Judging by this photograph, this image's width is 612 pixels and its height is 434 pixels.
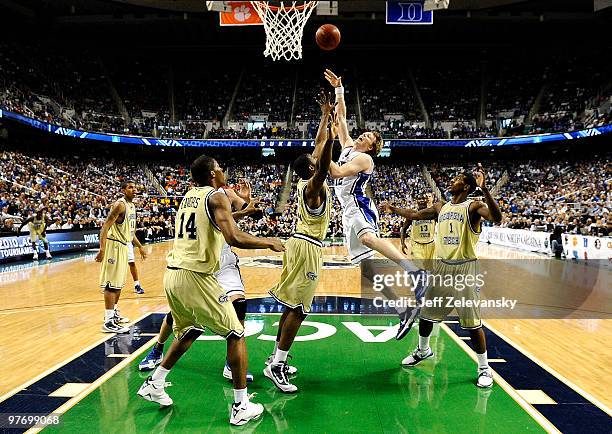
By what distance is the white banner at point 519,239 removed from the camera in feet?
54.7

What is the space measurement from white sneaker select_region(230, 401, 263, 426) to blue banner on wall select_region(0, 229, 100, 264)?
13007mm

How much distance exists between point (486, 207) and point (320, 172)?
1606mm

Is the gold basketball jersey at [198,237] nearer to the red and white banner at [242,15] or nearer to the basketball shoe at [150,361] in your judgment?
the basketball shoe at [150,361]

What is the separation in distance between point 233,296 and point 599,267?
1222 centimetres

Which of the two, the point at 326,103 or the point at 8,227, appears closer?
the point at 326,103

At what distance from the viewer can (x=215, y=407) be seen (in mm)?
3803

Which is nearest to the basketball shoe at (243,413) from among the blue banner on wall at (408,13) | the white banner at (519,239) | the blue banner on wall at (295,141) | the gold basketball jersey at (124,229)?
the gold basketball jersey at (124,229)

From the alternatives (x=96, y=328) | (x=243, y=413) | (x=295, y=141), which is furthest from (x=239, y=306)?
(x=295, y=141)

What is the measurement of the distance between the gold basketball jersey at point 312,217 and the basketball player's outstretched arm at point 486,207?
138 centimetres

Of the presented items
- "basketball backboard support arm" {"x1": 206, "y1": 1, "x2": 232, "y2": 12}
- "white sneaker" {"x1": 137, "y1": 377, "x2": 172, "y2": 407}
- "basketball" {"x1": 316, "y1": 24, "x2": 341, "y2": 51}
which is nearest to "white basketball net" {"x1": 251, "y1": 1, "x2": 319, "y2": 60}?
"basketball backboard support arm" {"x1": 206, "y1": 1, "x2": 232, "y2": 12}

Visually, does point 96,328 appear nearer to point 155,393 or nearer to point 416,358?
point 155,393

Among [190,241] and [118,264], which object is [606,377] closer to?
[190,241]

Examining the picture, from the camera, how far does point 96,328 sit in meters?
6.37

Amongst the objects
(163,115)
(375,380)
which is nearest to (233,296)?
(375,380)
